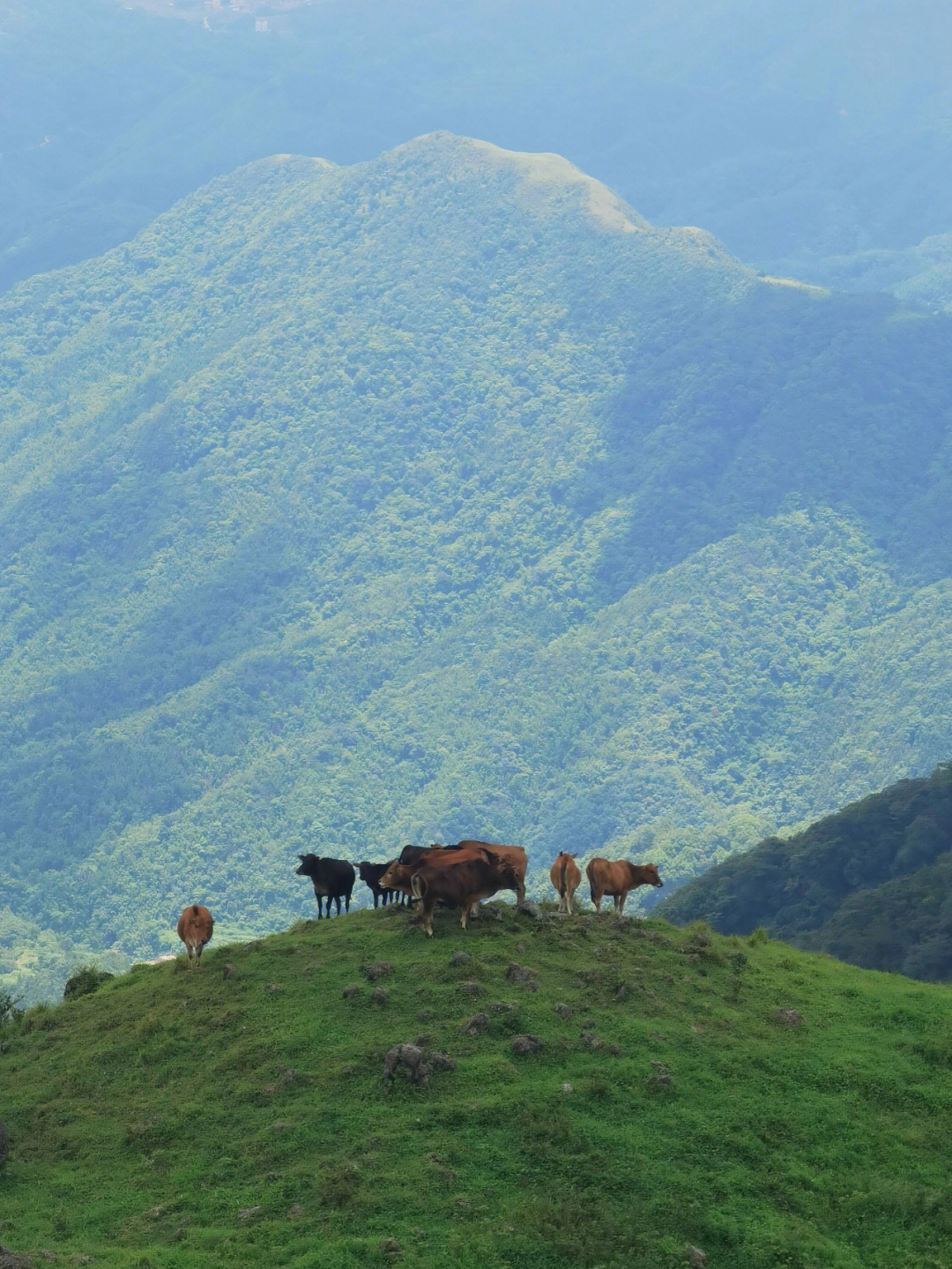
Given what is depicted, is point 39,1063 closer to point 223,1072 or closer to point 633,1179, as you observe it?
point 223,1072

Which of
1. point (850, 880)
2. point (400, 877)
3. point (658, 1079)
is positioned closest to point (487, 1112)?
point (658, 1079)

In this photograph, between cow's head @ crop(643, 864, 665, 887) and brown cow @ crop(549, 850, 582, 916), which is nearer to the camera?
brown cow @ crop(549, 850, 582, 916)

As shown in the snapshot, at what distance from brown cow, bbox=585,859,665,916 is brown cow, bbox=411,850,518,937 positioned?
2.73 metres

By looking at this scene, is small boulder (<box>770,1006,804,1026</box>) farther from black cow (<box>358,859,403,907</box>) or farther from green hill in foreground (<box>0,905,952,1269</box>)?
black cow (<box>358,859,403,907</box>)

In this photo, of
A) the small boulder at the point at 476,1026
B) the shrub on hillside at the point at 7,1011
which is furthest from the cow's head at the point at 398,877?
the shrub on hillside at the point at 7,1011

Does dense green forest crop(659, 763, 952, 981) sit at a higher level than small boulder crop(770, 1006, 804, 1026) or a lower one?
higher

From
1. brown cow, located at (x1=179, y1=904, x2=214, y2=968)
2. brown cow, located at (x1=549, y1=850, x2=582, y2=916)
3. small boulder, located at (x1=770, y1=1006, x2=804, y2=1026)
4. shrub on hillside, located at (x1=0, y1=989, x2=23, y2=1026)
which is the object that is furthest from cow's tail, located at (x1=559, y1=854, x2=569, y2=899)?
shrub on hillside, located at (x1=0, y1=989, x2=23, y2=1026)

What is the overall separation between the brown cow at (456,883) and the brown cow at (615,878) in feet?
8.96

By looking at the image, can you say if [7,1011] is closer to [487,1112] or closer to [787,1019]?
[487,1112]

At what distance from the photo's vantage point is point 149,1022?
24125 mm

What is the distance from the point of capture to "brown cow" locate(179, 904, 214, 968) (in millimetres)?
25812

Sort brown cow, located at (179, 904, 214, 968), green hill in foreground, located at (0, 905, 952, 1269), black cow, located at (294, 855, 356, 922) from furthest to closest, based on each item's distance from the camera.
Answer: black cow, located at (294, 855, 356, 922)
brown cow, located at (179, 904, 214, 968)
green hill in foreground, located at (0, 905, 952, 1269)

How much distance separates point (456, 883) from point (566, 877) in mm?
2772

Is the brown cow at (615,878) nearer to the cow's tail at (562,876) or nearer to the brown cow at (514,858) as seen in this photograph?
the cow's tail at (562,876)
